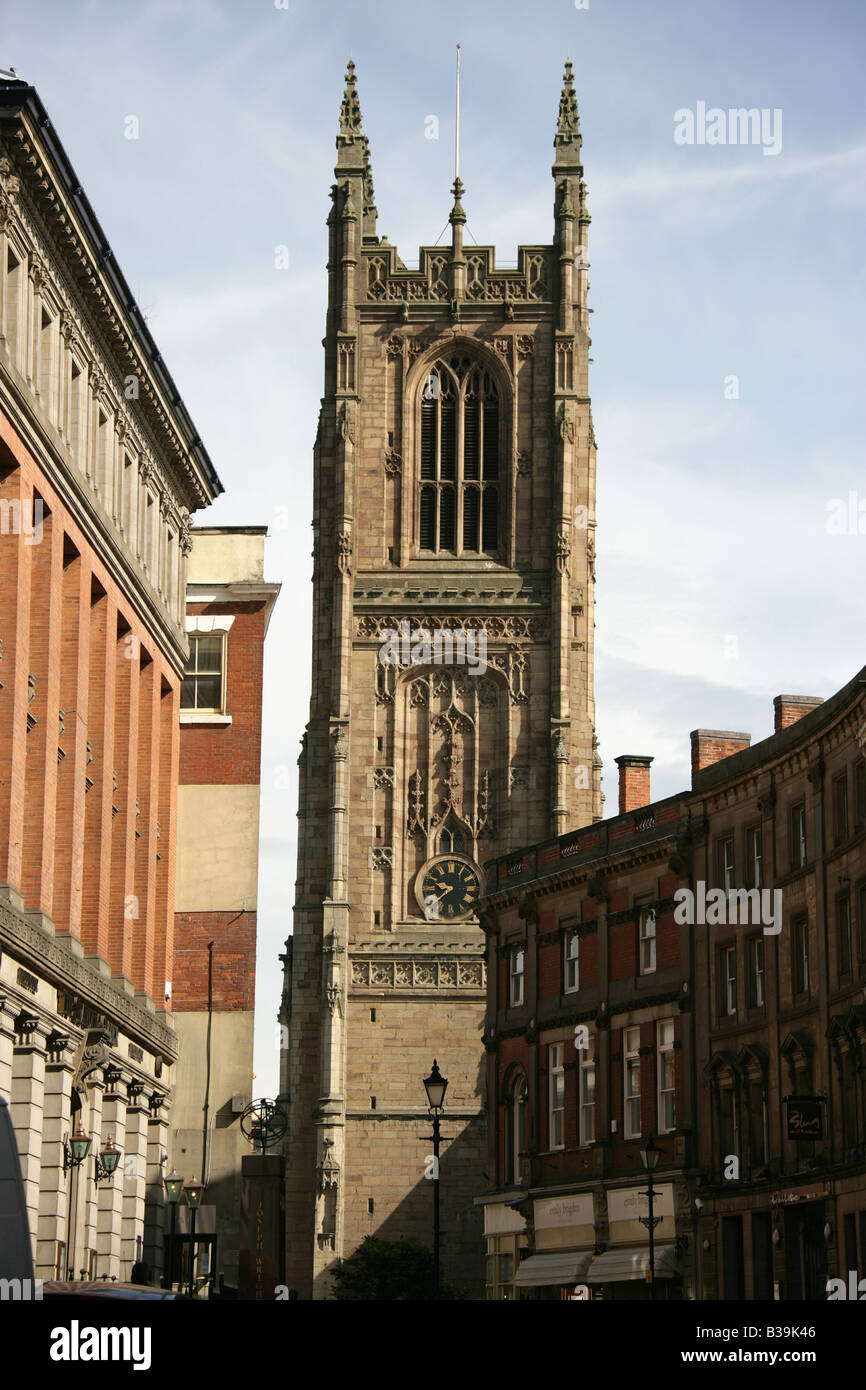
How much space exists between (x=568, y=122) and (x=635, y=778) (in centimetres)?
4547

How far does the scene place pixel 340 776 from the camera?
9056 cm

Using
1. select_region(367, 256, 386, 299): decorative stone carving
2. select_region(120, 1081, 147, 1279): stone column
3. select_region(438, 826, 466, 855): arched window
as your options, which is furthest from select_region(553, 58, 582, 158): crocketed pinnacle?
select_region(120, 1081, 147, 1279): stone column

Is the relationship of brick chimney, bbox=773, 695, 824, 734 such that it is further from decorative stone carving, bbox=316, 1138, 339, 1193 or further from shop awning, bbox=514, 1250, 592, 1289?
decorative stone carving, bbox=316, 1138, 339, 1193

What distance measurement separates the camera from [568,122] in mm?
100875

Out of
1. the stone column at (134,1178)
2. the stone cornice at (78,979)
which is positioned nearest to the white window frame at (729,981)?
the stone cornice at (78,979)

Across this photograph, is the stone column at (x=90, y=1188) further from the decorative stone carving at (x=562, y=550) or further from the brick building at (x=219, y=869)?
the decorative stone carving at (x=562, y=550)

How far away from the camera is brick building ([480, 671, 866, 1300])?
151ft

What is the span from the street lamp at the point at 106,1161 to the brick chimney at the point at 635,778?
72.8 feet

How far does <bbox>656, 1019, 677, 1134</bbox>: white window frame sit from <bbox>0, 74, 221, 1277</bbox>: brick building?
12.0 meters

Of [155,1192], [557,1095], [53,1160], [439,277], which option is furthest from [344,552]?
[53,1160]

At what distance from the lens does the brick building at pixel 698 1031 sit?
45906mm

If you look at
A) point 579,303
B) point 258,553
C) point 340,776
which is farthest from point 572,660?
point 258,553

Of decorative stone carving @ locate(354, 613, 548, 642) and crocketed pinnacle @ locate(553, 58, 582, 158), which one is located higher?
crocketed pinnacle @ locate(553, 58, 582, 158)
